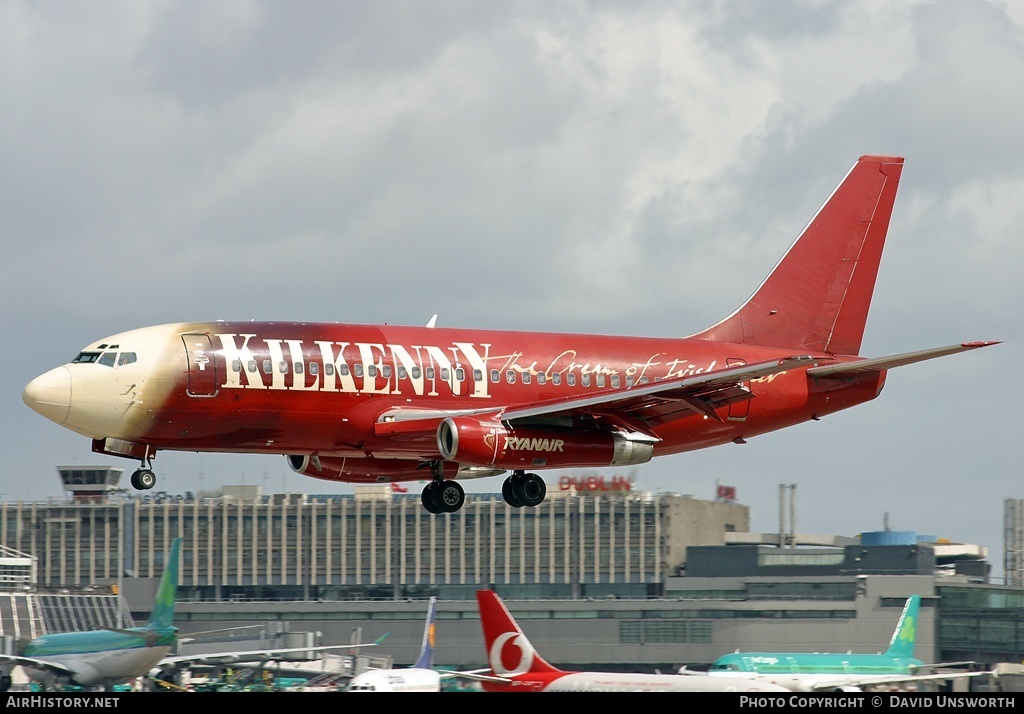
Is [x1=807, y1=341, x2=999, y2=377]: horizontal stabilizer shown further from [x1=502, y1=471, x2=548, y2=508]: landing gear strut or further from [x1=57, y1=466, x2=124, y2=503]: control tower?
[x1=57, y1=466, x2=124, y2=503]: control tower

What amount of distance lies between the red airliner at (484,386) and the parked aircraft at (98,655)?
13318mm

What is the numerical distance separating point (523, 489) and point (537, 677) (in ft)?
24.7

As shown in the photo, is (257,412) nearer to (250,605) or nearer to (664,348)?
(664,348)

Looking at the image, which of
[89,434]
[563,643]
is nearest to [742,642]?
[563,643]

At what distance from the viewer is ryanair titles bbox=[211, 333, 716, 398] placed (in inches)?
1857

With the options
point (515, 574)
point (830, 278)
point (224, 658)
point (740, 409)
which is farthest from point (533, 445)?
point (515, 574)

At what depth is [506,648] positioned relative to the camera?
2219 inches

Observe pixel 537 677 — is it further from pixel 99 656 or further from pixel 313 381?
pixel 99 656

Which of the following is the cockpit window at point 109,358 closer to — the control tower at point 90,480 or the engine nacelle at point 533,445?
the engine nacelle at point 533,445

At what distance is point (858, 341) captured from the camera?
2373 inches

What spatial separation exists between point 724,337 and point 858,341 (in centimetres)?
585

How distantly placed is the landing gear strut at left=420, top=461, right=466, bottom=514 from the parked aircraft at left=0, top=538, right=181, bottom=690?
48.2 ft

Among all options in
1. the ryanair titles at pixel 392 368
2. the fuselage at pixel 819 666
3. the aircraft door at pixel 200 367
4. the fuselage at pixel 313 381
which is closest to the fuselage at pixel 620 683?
the fuselage at pixel 313 381

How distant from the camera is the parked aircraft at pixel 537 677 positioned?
52.0 meters
